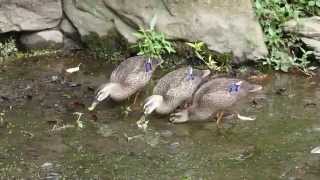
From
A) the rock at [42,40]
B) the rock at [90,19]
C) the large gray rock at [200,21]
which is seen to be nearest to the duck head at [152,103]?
the large gray rock at [200,21]

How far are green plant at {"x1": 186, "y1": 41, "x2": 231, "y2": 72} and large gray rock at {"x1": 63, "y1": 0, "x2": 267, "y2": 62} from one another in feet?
0.24

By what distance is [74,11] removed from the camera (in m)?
8.84

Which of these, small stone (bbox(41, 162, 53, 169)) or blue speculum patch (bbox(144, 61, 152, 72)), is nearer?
small stone (bbox(41, 162, 53, 169))

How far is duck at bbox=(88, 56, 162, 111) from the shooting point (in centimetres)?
714

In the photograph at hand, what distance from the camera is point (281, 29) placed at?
8703 mm

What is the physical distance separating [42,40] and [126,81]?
6.93ft

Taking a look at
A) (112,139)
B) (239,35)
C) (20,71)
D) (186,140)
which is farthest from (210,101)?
(20,71)

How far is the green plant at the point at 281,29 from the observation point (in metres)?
8.32

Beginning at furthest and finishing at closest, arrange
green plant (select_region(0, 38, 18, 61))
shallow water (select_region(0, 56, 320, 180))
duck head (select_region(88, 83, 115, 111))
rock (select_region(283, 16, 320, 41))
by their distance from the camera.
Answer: green plant (select_region(0, 38, 18, 61))
rock (select_region(283, 16, 320, 41))
duck head (select_region(88, 83, 115, 111))
shallow water (select_region(0, 56, 320, 180))

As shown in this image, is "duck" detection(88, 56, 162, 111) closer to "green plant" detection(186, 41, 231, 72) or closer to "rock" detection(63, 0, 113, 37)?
"green plant" detection(186, 41, 231, 72)

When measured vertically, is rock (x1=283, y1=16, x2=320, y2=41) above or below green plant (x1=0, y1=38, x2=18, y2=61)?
above

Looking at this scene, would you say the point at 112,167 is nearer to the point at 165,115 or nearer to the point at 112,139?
the point at 112,139

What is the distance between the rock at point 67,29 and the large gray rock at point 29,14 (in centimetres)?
9

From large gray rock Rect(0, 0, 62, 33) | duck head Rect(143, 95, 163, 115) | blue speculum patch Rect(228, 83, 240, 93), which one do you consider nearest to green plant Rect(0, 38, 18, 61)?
large gray rock Rect(0, 0, 62, 33)
